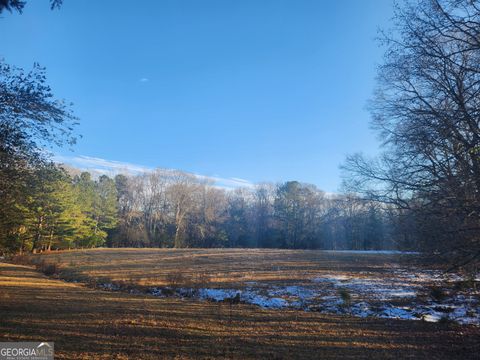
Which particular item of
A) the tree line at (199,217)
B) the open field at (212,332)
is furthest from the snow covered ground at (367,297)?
the tree line at (199,217)

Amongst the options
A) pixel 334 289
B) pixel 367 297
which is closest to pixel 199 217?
pixel 334 289

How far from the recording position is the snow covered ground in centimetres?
1055

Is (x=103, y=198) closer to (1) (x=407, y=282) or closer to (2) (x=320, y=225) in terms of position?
(2) (x=320, y=225)

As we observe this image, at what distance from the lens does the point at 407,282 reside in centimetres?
1681

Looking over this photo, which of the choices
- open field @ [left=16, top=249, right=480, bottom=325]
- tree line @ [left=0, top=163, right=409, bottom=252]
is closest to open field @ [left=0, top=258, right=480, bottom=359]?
open field @ [left=16, top=249, right=480, bottom=325]

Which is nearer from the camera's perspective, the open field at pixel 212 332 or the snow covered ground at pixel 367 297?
the open field at pixel 212 332

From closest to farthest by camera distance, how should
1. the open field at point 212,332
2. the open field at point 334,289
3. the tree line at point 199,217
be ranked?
the open field at point 212,332 → the open field at point 334,289 → the tree line at point 199,217

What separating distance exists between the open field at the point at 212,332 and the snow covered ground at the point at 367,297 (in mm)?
1483

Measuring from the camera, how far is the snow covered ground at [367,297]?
10547mm

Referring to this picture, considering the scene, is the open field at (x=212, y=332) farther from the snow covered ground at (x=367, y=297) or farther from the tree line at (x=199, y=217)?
the tree line at (x=199, y=217)

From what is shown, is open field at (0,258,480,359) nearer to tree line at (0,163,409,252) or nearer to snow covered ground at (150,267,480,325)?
snow covered ground at (150,267,480,325)

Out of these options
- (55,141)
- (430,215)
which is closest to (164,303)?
(55,141)

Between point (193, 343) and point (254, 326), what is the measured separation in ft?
7.13

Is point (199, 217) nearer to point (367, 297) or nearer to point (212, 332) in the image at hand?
point (367, 297)
